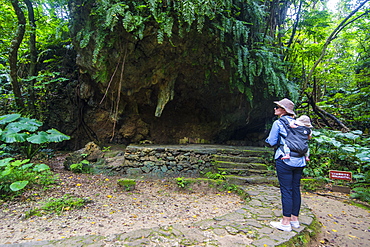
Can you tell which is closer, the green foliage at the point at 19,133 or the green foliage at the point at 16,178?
the green foliage at the point at 16,178

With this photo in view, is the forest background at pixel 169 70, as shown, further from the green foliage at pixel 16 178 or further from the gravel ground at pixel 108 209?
the gravel ground at pixel 108 209

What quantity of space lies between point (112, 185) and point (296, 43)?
8.51m

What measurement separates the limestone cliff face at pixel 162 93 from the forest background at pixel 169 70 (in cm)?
4

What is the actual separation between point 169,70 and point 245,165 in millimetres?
3840

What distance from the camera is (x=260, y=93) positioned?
712 cm

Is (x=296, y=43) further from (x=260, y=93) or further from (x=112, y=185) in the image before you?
(x=112, y=185)

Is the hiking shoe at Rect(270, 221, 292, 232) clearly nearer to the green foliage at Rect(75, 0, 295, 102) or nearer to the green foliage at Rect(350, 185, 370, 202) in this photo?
the green foliage at Rect(350, 185, 370, 202)

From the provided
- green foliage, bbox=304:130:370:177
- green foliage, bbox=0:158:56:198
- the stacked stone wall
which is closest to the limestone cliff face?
the stacked stone wall

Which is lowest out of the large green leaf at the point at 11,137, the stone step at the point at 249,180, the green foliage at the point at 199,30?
the stone step at the point at 249,180

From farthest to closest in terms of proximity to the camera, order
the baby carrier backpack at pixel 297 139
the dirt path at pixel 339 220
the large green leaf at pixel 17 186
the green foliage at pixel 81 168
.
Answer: the green foliage at pixel 81 168, the large green leaf at pixel 17 186, the dirt path at pixel 339 220, the baby carrier backpack at pixel 297 139

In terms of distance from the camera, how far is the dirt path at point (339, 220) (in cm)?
272

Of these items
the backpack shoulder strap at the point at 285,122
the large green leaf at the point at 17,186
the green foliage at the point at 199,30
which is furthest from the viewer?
the green foliage at the point at 199,30

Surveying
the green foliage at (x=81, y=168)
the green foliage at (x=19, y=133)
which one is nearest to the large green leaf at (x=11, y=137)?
the green foliage at (x=19, y=133)

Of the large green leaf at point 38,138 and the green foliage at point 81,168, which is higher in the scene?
the large green leaf at point 38,138
